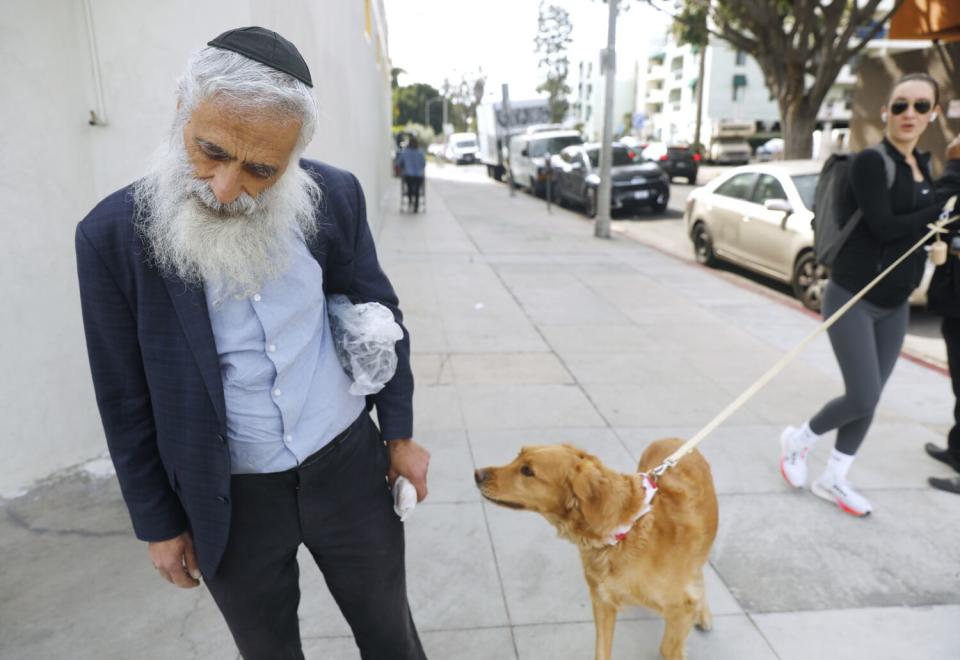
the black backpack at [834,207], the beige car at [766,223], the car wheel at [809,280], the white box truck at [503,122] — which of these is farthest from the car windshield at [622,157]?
the black backpack at [834,207]

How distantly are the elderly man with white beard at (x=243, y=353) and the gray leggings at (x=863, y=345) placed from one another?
2.46 metres

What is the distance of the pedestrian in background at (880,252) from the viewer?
3.07 meters

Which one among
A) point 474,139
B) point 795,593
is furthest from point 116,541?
point 474,139

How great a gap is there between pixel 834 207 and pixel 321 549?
2.92 m

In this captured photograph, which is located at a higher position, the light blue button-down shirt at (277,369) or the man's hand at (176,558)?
the light blue button-down shirt at (277,369)

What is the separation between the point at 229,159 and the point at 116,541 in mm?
2527

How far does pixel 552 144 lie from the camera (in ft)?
71.2

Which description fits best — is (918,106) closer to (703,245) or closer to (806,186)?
(806,186)

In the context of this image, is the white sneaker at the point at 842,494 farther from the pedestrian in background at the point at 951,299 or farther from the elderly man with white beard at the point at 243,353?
the elderly man with white beard at the point at 243,353

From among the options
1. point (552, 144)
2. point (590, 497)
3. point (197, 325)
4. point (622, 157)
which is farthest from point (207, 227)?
point (552, 144)

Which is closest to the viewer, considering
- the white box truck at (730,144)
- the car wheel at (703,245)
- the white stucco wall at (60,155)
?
the white stucco wall at (60,155)

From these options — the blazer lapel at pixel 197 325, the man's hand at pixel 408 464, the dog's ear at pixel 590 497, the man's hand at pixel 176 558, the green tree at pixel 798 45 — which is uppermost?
the green tree at pixel 798 45

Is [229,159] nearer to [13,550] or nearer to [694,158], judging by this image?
[13,550]

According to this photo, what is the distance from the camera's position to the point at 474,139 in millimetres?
50562
